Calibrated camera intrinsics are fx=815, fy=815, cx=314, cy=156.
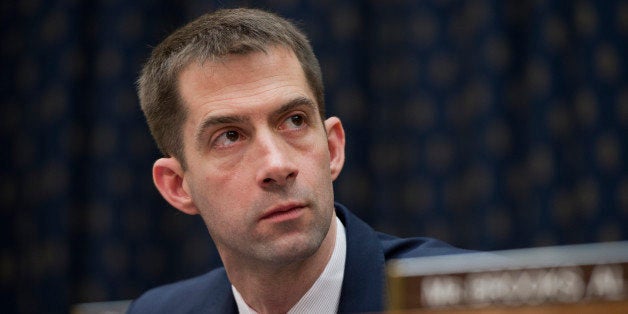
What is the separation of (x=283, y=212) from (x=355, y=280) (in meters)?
0.31

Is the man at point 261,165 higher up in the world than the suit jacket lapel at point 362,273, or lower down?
higher up

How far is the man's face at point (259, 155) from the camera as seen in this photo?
1846 mm

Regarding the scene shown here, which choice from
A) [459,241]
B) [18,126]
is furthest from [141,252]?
[459,241]

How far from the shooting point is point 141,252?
14.6 ft

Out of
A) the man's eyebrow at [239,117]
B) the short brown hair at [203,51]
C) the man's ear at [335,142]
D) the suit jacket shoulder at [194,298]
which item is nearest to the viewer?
the man's eyebrow at [239,117]

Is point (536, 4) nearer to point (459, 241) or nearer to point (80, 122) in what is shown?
point (459, 241)

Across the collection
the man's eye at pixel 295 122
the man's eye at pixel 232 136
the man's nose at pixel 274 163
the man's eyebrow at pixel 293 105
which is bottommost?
the man's nose at pixel 274 163

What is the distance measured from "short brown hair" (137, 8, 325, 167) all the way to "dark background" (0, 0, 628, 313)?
214 centimetres

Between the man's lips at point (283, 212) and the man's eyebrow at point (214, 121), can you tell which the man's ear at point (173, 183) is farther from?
the man's lips at point (283, 212)

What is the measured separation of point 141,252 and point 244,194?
2729mm

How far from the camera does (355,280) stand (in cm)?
203

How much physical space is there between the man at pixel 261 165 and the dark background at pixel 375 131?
2006 millimetres

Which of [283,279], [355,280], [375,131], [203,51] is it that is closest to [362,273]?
[355,280]

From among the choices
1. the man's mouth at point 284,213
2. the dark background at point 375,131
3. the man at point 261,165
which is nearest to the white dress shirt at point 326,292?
the man at point 261,165
